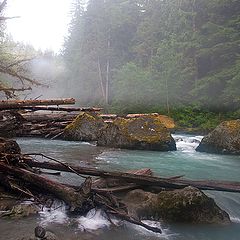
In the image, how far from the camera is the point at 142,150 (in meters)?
12.9

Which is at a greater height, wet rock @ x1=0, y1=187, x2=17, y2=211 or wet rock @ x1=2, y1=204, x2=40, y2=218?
wet rock @ x1=0, y1=187, x2=17, y2=211

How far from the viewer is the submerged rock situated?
17.5 ft

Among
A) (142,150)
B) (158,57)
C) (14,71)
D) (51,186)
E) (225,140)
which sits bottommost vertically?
(142,150)

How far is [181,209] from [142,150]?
7.59m

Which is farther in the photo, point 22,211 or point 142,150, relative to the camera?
point 142,150

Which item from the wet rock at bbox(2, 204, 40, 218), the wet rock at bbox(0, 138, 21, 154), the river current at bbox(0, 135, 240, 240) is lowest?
the river current at bbox(0, 135, 240, 240)

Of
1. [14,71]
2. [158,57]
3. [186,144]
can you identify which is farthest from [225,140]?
[158,57]

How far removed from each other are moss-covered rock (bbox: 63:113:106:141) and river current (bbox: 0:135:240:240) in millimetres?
3752

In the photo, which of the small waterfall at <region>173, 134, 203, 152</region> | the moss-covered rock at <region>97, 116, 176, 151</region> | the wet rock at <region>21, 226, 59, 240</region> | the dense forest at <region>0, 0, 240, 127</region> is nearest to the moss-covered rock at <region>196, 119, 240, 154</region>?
the small waterfall at <region>173, 134, 203, 152</region>

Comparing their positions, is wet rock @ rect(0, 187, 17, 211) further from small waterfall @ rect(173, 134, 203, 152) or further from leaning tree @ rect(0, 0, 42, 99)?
small waterfall @ rect(173, 134, 203, 152)

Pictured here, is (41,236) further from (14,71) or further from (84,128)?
(84,128)

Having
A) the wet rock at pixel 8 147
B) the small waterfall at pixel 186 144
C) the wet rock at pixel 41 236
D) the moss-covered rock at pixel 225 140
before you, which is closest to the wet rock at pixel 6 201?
the wet rock at pixel 8 147

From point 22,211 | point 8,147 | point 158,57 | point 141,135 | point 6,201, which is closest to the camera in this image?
point 22,211

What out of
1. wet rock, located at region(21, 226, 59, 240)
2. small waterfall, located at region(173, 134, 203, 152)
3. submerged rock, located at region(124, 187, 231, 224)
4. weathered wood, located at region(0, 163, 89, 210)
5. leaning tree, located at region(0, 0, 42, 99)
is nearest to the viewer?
wet rock, located at region(21, 226, 59, 240)
